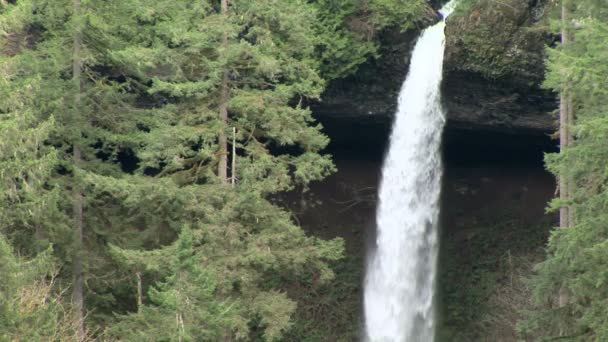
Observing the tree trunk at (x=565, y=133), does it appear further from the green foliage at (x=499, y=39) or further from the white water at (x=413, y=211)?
the white water at (x=413, y=211)

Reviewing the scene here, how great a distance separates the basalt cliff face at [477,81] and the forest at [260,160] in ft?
0.17

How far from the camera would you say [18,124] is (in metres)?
20.2

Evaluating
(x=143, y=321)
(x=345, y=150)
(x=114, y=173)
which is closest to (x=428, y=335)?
(x=345, y=150)

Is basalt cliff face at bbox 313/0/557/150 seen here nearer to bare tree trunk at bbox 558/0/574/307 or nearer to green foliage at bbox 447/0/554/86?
green foliage at bbox 447/0/554/86

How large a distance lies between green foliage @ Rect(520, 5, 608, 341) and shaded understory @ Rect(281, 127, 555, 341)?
833 cm

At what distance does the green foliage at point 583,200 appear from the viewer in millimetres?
18250

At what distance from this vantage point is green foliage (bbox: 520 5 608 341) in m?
18.2

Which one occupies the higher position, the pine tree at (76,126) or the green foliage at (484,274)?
the pine tree at (76,126)

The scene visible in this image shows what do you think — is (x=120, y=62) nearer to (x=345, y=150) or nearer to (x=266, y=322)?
(x=266, y=322)

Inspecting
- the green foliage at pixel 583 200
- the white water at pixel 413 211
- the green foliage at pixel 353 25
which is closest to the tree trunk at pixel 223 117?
the green foliage at pixel 353 25

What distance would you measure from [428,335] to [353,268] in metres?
4.32

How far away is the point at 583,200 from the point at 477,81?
24.3 ft

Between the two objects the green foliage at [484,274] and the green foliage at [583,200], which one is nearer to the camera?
the green foliage at [583,200]

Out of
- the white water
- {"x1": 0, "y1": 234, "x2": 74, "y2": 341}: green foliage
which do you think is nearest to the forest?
{"x1": 0, "y1": 234, "x2": 74, "y2": 341}: green foliage
